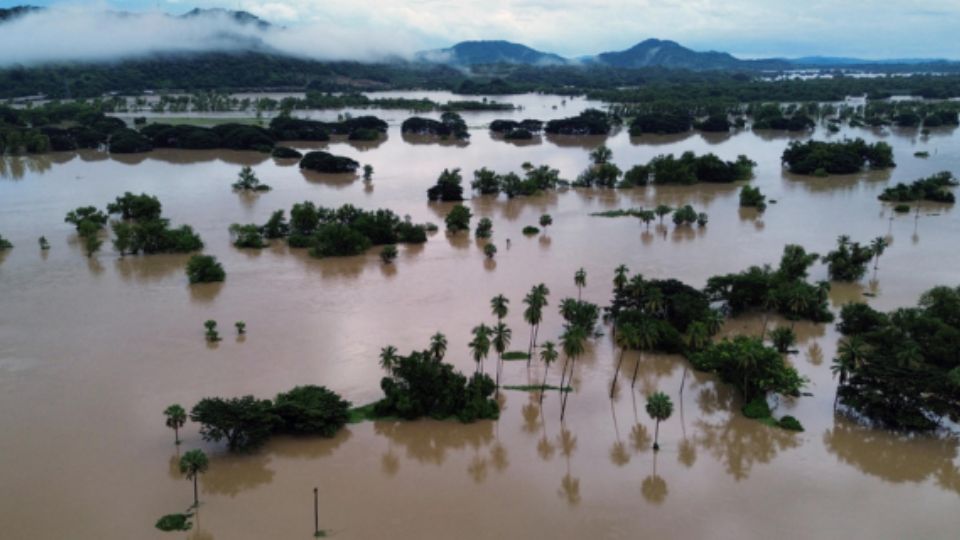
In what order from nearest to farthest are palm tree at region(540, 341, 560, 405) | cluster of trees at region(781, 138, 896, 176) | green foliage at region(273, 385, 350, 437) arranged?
green foliage at region(273, 385, 350, 437), palm tree at region(540, 341, 560, 405), cluster of trees at region(781, 138, 896, 176)

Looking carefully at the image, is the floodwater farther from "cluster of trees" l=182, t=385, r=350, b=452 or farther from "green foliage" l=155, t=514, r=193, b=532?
"cluster of trees" l=182, t=385, r=350, b=452

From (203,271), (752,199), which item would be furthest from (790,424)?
(752,199)

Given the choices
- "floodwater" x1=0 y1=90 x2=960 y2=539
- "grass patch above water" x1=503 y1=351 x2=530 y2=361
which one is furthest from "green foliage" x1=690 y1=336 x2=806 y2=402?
"grass patch above water" x1=503 y1=351 x2=530 y2=361

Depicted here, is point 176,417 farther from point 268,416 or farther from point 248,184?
point 248,184

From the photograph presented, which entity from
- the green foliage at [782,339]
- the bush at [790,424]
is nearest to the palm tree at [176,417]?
the bush at [790,424]

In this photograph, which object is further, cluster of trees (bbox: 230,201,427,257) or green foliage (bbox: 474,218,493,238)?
green foliage (bbox: 474,218,493,238)

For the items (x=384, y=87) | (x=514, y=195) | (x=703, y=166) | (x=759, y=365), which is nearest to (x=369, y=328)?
(x=759, y=365)
